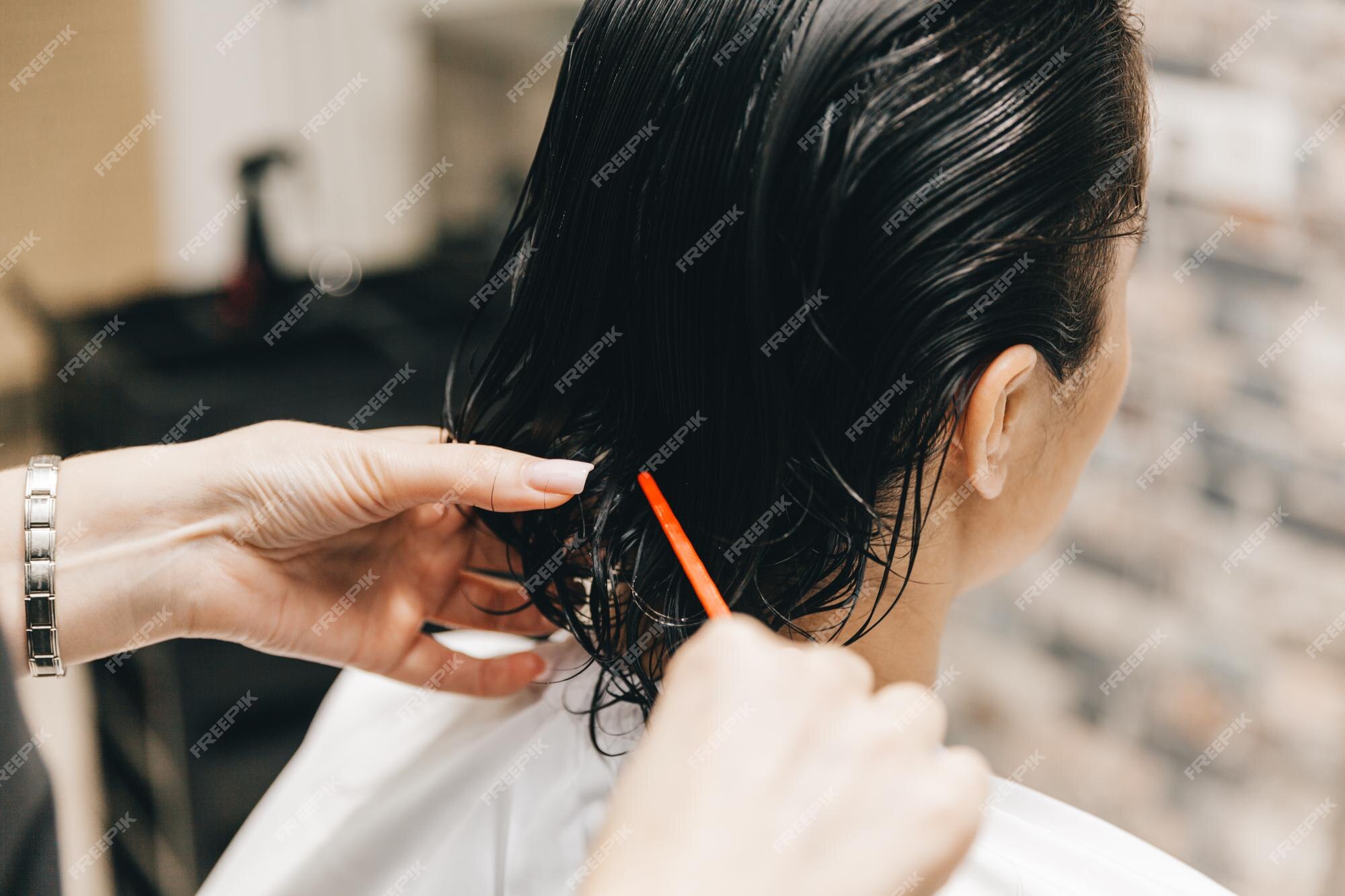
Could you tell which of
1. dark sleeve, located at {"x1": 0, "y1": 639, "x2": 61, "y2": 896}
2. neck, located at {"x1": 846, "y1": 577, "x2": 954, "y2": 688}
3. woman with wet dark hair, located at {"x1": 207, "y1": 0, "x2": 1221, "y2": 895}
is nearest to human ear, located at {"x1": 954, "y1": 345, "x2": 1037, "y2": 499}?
woman with wet dark hair, located at {"x1": 207, "y1": 0, "x2": 1221, "y2": 895}

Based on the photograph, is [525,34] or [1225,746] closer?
[1225,746]

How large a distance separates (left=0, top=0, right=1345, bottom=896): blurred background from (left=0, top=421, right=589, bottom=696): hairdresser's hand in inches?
11.3

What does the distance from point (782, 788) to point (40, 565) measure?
68 centimetres

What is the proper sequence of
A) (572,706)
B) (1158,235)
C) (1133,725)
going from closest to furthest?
(572,706) → (1158,235) → (1133,725)

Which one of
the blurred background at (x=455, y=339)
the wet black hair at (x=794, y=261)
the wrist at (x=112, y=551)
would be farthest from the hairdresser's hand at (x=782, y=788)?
the blurred background at (x=455, y=339)

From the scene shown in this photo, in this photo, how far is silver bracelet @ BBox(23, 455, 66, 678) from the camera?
835 millimetres

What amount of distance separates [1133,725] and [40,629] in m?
1.31

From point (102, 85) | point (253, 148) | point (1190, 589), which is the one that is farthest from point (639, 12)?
point (102, 85)

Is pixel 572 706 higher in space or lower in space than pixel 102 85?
A: lower

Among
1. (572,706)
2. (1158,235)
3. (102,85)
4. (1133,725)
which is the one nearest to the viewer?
(572,706)

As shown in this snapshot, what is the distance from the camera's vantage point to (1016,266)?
0.66 metres

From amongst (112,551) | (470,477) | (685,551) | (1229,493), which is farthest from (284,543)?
(1229,493)

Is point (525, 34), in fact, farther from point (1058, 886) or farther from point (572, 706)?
point (1058, 886)

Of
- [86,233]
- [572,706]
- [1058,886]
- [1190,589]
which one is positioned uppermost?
[86,233]
